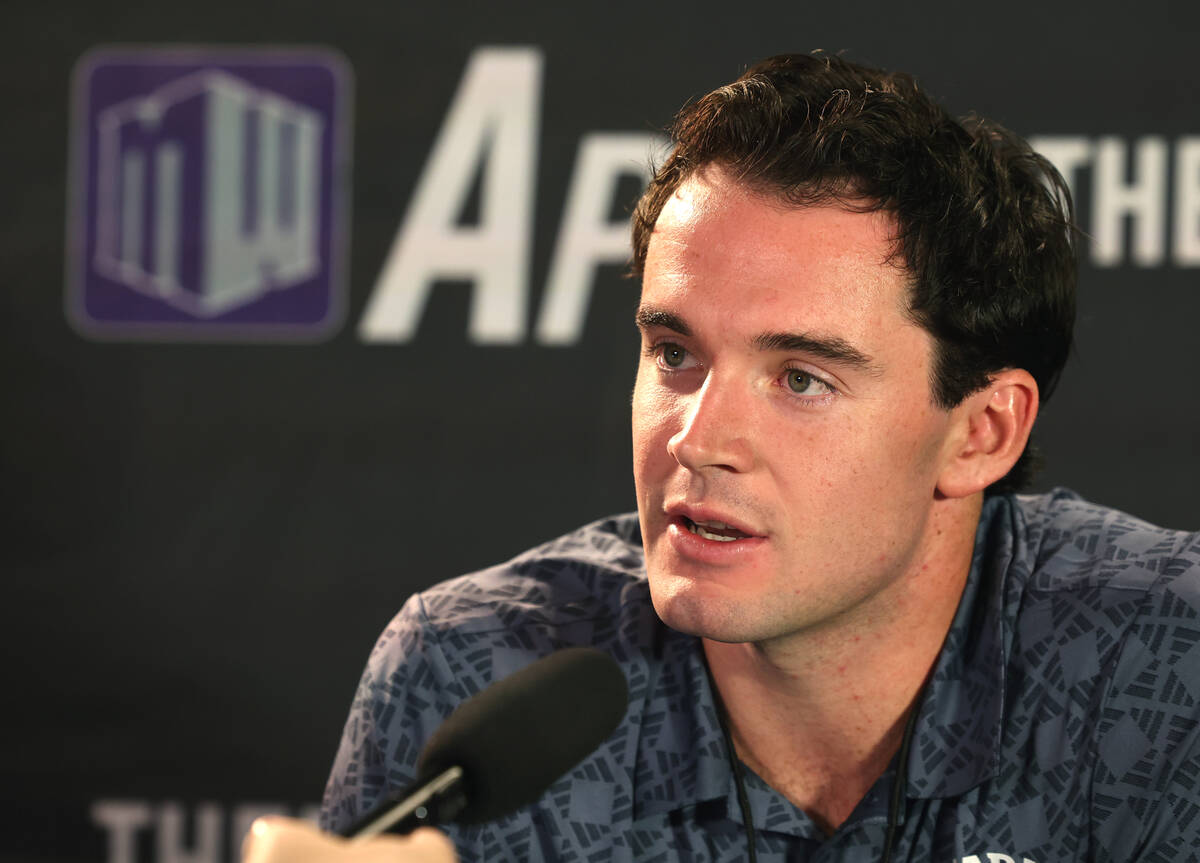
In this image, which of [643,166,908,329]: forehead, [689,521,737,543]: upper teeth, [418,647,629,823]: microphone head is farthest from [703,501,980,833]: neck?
[418,647,629,823]: microphone head

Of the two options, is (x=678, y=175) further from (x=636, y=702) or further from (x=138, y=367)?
(x=138, y=367)

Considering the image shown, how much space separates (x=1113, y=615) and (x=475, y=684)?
2.42 ft

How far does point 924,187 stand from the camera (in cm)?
152

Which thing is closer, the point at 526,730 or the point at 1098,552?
the point at 526,730

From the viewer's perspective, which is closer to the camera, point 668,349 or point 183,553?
point 668,349

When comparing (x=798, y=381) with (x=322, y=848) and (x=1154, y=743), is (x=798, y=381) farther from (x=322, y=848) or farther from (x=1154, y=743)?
(x=322, y=848)

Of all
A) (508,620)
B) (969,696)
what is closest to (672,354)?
(508,620)

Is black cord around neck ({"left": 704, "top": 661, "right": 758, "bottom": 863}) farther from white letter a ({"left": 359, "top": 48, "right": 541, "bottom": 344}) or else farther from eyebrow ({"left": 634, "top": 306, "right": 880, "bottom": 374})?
white letter a ({"left": 359, "top": 48, "right": 541, "bottom": 344})

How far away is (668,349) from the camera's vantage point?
1.48 m

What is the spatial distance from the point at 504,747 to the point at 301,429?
6.10 ft

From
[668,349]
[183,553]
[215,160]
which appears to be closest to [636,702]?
[668,349]

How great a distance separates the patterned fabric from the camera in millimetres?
1430

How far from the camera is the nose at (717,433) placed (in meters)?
1.37

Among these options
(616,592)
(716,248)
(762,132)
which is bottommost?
(616,592)
